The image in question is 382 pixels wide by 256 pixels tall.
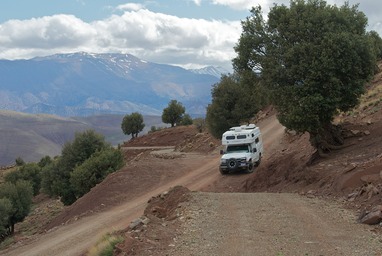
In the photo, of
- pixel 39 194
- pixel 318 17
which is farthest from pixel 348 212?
pixel 39 194

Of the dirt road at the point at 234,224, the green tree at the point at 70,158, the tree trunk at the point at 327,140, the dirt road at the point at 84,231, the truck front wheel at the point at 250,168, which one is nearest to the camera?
the dirt road at the point at 234,224

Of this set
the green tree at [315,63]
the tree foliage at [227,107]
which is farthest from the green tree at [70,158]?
the green tree at [315,63]

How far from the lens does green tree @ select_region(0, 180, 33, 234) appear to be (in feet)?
160

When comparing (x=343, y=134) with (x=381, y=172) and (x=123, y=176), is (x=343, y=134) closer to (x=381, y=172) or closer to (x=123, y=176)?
(x=381, y=172)

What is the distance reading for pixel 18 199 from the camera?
166 feet

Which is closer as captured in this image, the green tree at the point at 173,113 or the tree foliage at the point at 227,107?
the tree foliage at the point at 227,107

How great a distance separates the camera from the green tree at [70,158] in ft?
172

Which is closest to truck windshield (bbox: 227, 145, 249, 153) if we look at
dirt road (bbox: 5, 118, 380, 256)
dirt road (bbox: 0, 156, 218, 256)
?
dirt road (bbox: 5, 118, 380, 256)

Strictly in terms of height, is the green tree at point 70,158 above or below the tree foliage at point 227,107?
below

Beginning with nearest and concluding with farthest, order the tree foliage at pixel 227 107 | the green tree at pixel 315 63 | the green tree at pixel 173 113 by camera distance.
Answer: the green tree at pixel 315 63, the tree foliage at pixel 227 107, the green tree at pixel 173 113

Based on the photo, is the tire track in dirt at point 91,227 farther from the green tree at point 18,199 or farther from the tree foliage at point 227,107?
the green tree at point 18,199

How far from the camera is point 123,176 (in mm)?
33844

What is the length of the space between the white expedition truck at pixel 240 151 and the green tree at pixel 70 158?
78.9 feet

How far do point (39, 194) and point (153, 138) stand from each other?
23.6m
